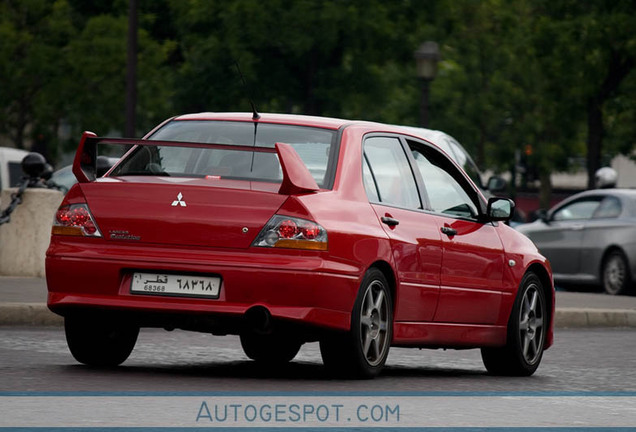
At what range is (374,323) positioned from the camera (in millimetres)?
9469

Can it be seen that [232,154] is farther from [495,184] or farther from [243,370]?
[495,184]

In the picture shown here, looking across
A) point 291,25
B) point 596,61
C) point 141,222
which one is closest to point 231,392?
point 141,222

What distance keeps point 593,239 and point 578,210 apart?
2.79ft

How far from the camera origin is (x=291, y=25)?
40312mm

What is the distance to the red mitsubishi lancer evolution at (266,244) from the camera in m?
8.98

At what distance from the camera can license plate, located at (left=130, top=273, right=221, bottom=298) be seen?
9.02 meters

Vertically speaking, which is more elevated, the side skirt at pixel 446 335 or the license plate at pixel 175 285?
the license plate at pixel 175 285

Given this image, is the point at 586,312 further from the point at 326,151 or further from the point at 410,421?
the point at 410,421

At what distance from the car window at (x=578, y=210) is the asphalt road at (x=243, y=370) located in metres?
9.83

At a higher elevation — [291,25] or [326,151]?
[291,25]

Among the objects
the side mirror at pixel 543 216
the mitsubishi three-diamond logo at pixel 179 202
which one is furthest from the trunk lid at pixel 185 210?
the side mirror at pixel 543 216

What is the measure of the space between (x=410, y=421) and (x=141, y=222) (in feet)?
7.66

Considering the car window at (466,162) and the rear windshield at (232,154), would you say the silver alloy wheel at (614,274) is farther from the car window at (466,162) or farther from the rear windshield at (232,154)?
the rear windshield at (232,154)

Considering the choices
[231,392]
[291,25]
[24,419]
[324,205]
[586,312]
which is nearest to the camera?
[24,419]
